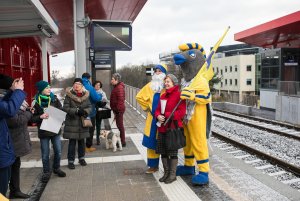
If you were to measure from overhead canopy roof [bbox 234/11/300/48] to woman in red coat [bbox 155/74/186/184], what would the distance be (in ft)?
41.8

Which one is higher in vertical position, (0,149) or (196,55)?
(196,55)

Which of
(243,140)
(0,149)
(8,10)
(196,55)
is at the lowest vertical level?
(243,140)

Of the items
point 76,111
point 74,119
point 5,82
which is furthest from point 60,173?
point 5,82

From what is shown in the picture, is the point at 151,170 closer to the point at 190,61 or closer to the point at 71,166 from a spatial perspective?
the point at 71,166

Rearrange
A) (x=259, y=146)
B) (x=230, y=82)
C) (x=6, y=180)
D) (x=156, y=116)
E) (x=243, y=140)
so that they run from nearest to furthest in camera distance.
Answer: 1. (x=6, y=180)
2. (x=156, y=116)
3. (x=259, y=146)
4. (x=243, y=140)
5. (x=230, y=82)

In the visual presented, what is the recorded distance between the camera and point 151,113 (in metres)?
5.64

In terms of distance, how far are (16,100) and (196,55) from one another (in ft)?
9.98

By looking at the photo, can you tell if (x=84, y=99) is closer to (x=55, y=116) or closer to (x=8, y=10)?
(x=55, y=116)

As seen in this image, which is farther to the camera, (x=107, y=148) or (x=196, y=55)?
(x=107, y=148)

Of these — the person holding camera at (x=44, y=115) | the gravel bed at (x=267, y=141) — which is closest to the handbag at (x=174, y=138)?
the person holding camera at (x=44, y=115)

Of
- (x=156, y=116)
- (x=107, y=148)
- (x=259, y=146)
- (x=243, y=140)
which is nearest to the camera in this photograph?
(x=156, y=116)

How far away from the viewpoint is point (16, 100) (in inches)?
144

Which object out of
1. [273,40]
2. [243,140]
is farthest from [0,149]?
[273,40]

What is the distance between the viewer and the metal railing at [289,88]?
54.4ft
